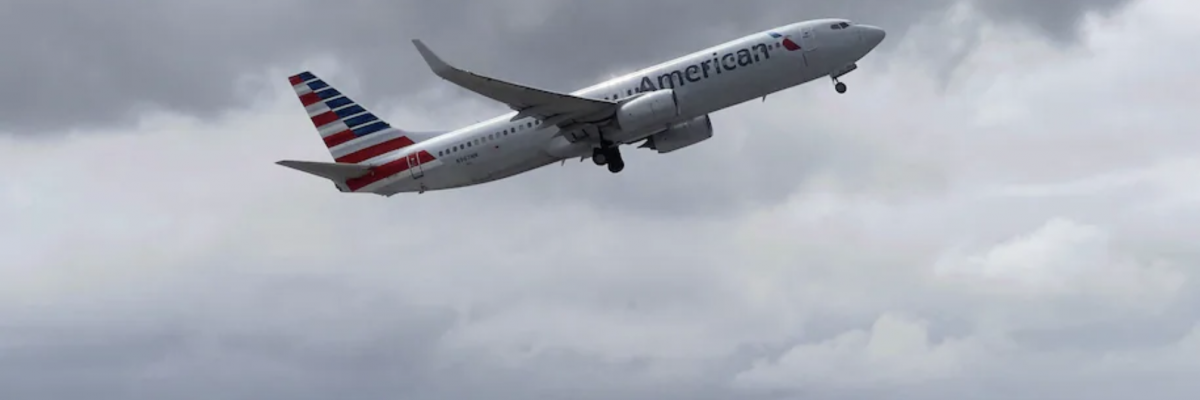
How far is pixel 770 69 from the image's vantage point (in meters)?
81.6

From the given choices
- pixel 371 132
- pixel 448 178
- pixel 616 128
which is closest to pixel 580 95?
pixel 616 128

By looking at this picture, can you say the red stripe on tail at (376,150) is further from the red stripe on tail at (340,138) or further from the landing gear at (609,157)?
the landing gear at (609,157)

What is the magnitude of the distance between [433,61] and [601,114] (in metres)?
10.4

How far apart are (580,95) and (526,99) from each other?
11.6 feet

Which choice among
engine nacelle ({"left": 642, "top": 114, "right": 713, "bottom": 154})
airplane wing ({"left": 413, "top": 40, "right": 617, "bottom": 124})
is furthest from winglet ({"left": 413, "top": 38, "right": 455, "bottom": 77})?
engine nacelle ({"left": 642, "top": 114, "right": 713, "bottom": 154})

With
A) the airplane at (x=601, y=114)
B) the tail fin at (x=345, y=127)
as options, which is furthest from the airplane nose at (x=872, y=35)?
the tail fin at (x=345, y=127)

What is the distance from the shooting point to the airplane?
81812 mm

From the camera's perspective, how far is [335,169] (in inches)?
3479

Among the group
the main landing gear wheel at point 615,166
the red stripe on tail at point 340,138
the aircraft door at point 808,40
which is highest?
the red stripe on tail at point 340,138

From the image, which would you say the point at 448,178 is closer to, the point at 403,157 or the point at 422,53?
the point at 403,157

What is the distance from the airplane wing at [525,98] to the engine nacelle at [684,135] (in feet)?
16.7

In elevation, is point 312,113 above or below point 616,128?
above

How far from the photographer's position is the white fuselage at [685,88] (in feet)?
268

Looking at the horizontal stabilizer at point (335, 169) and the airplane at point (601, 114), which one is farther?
the horizontal stabilizer at point (335, 169)
